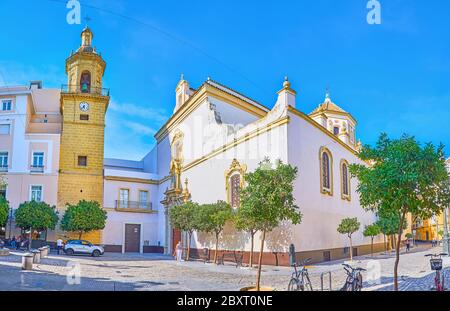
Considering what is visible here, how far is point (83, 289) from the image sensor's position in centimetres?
479

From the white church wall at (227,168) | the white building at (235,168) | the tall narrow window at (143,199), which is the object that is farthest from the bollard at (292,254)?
the tall narrow window at (143,199)

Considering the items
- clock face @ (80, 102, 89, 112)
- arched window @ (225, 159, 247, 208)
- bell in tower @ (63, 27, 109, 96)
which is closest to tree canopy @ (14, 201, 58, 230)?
arched window @ (225, 159, 247, 208)

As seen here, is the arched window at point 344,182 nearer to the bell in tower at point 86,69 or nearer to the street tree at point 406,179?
the street tree at point 406,179

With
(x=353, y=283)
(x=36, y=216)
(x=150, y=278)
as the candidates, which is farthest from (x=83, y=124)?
(x=36, y=216)

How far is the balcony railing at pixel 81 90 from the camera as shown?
612 cm

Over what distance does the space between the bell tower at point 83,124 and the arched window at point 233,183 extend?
10.4ft

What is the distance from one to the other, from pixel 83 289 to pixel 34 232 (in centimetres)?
1086

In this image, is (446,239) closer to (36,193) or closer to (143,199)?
(143,199)

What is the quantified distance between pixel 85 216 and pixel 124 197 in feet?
3.86

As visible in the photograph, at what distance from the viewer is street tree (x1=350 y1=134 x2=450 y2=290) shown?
4.94 m

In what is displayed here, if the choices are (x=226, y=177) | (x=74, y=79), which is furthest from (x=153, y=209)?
(x=74, y=79)

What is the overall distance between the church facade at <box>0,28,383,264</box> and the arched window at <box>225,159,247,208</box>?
27 millimetres
